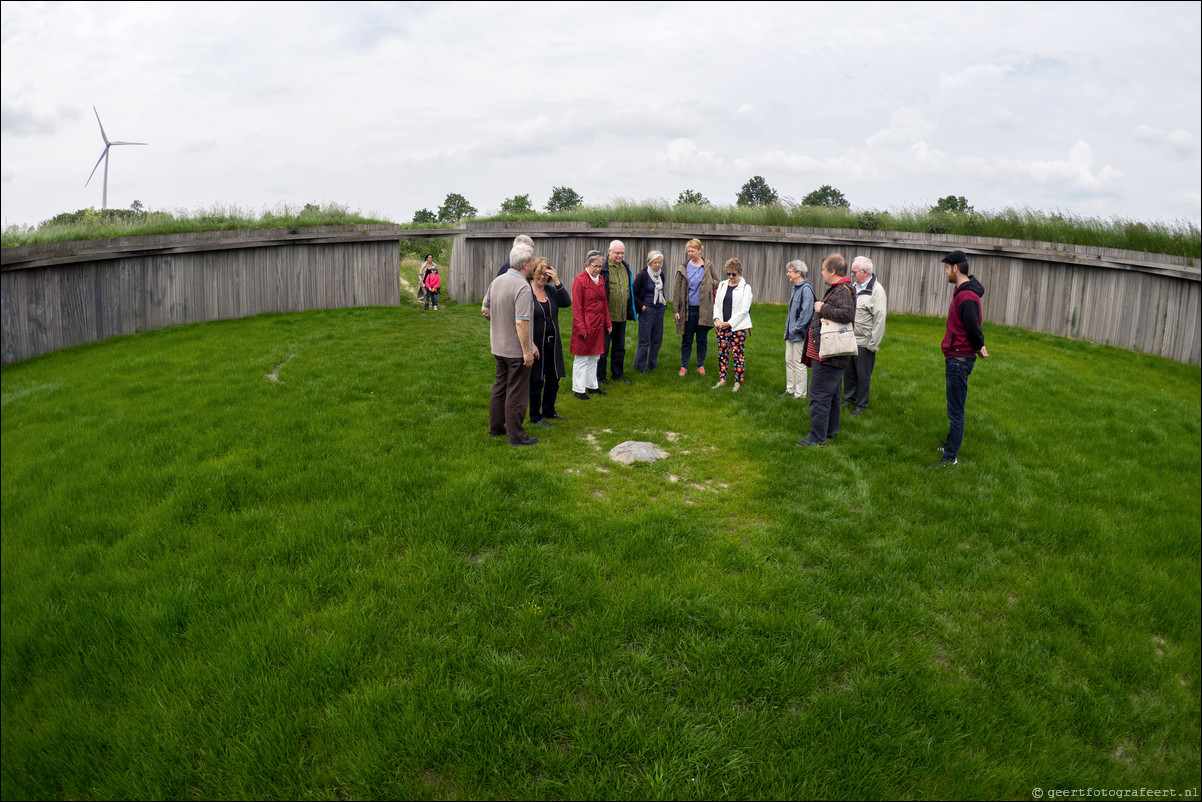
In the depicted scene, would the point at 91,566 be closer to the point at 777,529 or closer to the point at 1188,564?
the point at 777,529

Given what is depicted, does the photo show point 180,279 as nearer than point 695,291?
No

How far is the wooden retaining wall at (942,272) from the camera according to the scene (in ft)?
43.3

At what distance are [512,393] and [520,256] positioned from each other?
144 centimetres

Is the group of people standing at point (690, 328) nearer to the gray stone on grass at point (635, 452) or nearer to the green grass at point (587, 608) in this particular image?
the green grass at point (587, 608)

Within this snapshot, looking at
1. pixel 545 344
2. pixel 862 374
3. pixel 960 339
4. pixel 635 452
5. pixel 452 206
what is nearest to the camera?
pixel 960 339

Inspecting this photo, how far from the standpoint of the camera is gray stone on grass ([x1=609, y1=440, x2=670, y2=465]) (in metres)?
7.26

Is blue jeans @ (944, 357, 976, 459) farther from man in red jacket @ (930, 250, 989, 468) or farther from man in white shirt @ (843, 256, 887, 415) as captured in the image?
man in white shirt @ (843, 256, 887, 415)

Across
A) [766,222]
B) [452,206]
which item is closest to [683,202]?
[766,222]

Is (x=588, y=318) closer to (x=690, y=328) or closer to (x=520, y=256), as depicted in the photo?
(x=520, y=256)

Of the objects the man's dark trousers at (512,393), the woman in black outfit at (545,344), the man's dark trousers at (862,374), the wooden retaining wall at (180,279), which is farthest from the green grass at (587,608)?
the wooden retaining wall at (180,279)

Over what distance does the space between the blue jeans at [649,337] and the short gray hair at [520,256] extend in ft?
11.8

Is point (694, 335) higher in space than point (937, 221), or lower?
lower

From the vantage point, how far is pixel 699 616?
4.52 metres

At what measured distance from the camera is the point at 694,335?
11.1 meters
